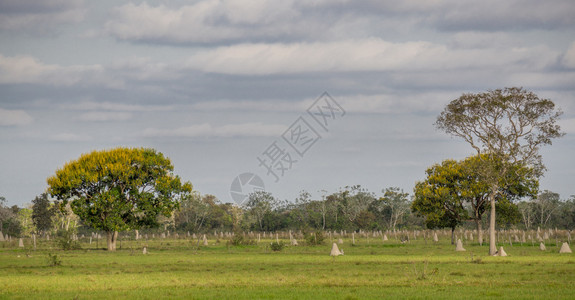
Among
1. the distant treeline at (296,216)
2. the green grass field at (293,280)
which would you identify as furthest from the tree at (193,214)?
the green grass field at (293,280)

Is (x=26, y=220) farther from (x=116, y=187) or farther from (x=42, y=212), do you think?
(x=116, y=187)

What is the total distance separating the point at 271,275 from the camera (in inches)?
1235

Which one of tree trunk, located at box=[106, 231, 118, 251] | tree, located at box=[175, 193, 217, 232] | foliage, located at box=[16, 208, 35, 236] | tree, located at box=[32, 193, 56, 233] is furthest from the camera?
tree, located at box=[175, 193, 217, 232]

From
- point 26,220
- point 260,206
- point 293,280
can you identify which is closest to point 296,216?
point 260,206

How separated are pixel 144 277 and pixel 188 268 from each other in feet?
18.7

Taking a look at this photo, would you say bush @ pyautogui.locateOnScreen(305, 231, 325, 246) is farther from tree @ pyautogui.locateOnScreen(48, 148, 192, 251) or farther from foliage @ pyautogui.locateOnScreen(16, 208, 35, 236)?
foliage @ pyautogui.locateOnScreen(16, 208, 35, 236)

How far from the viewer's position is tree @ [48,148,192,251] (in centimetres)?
6275

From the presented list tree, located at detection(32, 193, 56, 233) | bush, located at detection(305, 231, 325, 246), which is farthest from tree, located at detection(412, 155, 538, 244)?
tree, located at detection(32, 193, 56, 233)

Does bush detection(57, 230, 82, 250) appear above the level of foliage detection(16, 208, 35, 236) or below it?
below

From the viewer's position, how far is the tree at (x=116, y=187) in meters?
62.8

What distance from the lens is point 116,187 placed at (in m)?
64.4

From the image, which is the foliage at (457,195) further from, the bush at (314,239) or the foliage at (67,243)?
the foliage at (67,243)

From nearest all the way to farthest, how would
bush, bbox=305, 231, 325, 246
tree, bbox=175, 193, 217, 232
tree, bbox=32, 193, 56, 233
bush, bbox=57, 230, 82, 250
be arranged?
1. bush, bbox=57, 230, 82, 250
2. bush, bbox=305, 231, 325, 246
3. tree, bbox=32, 193, 56, 233
4. tree, bbox=175, 193, 217, 232

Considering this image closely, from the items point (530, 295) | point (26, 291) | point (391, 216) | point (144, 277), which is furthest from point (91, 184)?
point (391, 216)
